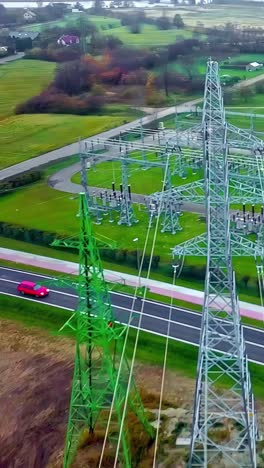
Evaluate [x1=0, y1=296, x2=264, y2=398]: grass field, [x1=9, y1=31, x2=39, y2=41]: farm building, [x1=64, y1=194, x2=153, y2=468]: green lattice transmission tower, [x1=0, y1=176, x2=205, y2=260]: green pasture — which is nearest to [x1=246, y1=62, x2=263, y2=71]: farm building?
[x1=9, y1=31, x2=39, y2=41]: farm building

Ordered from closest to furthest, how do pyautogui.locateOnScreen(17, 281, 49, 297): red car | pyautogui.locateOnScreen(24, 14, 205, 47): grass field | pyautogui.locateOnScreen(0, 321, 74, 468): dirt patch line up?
pyautogui.locateOnScreen(0, 321, 74, 468): dirt patch
pyautogui.locateOnScreen(17, 281, 49, 297): red car
pyautogui.locateOnScreen(24, 14, 205, 47): grass field

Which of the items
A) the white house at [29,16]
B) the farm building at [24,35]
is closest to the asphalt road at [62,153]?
the farm building at [24,35]

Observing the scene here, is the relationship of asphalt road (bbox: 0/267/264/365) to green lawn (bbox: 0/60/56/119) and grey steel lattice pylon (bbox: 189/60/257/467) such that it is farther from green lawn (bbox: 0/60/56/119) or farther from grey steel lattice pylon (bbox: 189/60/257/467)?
green lawn (bbox: 0/60/56/119)

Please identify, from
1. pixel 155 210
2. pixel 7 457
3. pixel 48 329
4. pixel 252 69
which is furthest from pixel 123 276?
pixel 252 69

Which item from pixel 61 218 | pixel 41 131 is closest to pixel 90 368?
pixel 61 218

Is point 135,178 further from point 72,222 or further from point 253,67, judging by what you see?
point 253,67
